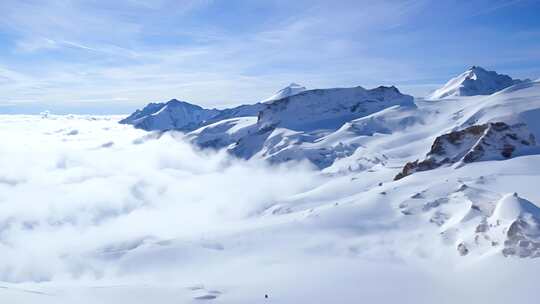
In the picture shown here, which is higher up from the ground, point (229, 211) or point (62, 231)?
point (229, 211)

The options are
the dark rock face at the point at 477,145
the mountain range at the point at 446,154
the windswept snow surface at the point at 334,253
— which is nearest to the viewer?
the windswept snow surface at the point at 334,253

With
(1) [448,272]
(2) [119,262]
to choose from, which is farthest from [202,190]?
(1) [448,272]

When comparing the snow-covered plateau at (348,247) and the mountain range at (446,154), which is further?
the mountain range at (446,154)

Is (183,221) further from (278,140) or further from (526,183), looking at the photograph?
(278,140)

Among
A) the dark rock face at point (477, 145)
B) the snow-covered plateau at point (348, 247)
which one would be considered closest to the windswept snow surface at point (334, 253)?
the snow-covered plateau at point (348, 247)

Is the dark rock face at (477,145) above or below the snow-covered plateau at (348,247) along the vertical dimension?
above

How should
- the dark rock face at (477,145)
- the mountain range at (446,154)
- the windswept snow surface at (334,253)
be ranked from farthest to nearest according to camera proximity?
the dark rock face at (477,145) < the mountain range at (446,154) < the windswept snow surface at (334,253)

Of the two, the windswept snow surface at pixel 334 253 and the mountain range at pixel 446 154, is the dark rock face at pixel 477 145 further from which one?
the windswept snow surface at pixel 334 253

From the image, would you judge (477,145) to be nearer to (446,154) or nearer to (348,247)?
(446,154)
